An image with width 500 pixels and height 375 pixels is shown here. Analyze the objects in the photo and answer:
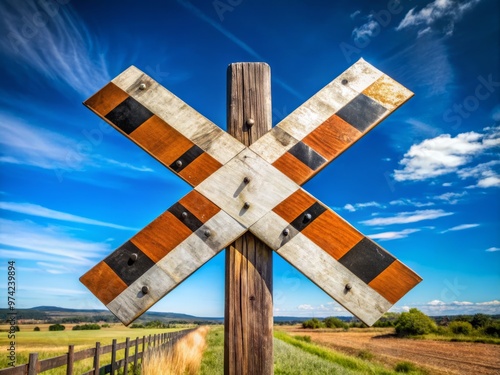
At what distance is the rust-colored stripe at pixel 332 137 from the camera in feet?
7.64

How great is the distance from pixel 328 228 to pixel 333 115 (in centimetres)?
79

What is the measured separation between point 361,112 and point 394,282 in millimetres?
1136

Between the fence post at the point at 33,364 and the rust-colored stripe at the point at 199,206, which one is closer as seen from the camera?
the rust-colored stripe at the point at 199,206

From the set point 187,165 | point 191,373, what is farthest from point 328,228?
point 191,373

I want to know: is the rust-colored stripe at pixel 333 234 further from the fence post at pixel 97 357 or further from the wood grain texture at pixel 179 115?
the fence post at pixel 97 357

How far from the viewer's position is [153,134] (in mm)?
2441

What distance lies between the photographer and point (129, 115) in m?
2.52

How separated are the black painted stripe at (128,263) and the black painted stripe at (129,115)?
85 centimetres

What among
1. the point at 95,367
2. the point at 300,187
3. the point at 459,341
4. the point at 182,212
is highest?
the point at 300,187

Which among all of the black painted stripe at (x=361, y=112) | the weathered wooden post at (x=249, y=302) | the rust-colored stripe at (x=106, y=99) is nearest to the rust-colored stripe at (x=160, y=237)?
the weathered wooden post at (x=249, y=302)

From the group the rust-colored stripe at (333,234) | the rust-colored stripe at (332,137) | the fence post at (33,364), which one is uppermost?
the rust-colored stripe at (332,137)

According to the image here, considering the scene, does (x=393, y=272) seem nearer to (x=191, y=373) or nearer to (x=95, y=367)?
(x=95, y=367)

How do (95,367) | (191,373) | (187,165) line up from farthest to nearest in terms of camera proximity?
(191,373) → (95,367) → (187,165)

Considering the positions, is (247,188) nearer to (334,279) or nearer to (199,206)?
(199,206)
